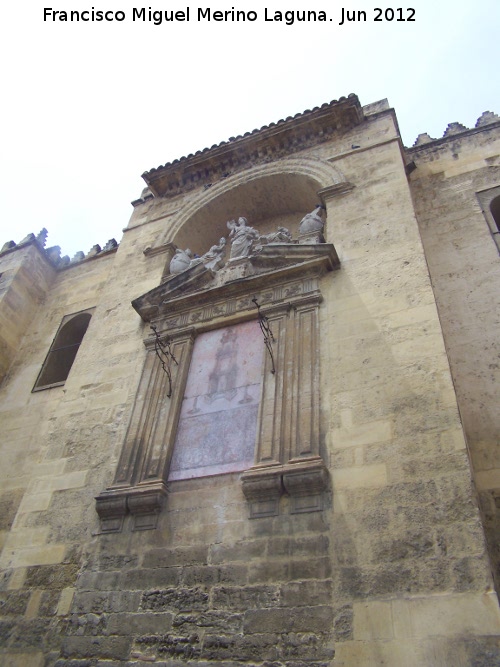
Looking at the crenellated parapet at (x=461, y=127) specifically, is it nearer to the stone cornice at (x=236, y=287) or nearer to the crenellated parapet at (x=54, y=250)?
the stone cornice at (x=236, y=287)

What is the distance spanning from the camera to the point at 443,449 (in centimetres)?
523

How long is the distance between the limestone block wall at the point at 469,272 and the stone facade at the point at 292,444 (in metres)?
0.03

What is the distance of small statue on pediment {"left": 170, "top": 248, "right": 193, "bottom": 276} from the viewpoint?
970cm

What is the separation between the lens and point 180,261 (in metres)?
9.86

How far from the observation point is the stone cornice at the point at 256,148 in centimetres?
1077

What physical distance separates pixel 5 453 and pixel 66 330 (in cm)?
305

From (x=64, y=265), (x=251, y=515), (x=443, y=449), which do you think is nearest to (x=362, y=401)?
(x=443, y=449)

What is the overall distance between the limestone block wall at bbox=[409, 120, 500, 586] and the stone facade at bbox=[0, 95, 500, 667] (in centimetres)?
3

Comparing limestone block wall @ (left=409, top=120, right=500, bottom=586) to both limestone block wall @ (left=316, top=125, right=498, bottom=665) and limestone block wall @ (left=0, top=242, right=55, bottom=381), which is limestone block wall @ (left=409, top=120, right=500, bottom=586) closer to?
limestone block wall @ (left=316, top=125, right=498, bottom=665)

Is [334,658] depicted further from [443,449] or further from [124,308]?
[124,308]

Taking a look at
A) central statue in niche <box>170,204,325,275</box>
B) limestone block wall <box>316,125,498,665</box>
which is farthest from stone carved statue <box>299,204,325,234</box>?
limestone block wall <box>316,125,498,665</box>

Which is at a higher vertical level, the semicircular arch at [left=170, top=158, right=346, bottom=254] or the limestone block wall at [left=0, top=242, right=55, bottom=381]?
the semicircular arch at [left=170, top=158, right=346, bottom=254]

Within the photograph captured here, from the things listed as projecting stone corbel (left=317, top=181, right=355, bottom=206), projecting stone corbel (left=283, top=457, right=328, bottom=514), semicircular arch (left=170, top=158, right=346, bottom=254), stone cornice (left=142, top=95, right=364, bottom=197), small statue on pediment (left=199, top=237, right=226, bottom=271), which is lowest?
projecting stone corbel (left=283, top=457, right=328, bottom=514)

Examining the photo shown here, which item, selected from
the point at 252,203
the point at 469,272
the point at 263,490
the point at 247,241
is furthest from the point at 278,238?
the point at 263,490
